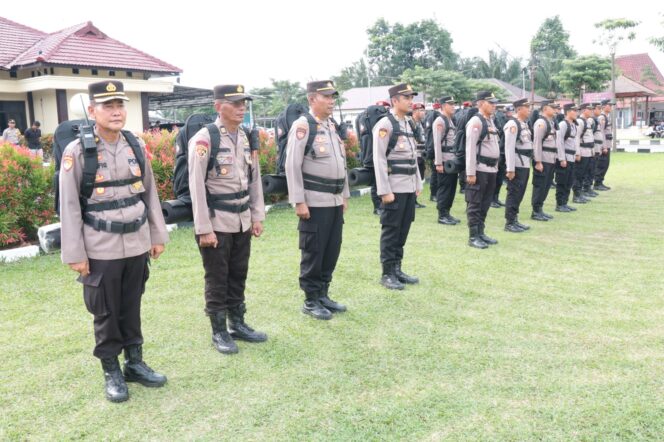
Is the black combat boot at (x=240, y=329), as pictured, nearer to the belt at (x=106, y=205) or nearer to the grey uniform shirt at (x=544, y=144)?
the belt at (x=106, y=205)

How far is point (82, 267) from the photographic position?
2.84 metres

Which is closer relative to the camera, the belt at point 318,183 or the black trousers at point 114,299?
the black trousers at point 114,299

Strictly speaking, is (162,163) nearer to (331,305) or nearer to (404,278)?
(404,278)

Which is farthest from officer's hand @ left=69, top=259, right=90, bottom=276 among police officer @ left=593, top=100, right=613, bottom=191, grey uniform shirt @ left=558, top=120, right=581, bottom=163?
police officer @ left=593, top=100, right=613, bottom=191

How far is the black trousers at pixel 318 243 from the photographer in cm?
420

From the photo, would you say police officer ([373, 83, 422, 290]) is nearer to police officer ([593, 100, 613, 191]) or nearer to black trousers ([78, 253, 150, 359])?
black trousers ([78, 253, 150, 359])

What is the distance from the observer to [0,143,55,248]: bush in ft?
19.3

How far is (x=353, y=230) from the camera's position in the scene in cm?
750

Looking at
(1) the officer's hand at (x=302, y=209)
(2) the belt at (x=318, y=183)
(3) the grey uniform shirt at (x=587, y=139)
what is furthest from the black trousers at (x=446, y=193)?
(1) the officer's hand at (x=302, y=209)

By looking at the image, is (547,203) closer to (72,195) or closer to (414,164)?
(414,164)

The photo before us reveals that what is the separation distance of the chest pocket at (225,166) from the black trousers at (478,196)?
12.3 feet

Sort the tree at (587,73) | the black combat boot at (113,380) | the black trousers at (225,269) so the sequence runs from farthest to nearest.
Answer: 1. the tree at (587,73)
2. the black trousers at (225,269)
3. the black combat boot at (113,380)

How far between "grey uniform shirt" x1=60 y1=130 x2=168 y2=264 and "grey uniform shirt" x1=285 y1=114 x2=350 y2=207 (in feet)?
3.98

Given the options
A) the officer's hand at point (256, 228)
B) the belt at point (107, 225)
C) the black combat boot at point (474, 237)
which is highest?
the belt at point (107, 225)
